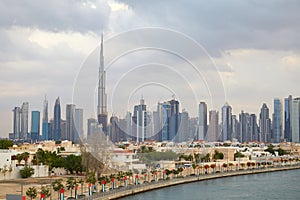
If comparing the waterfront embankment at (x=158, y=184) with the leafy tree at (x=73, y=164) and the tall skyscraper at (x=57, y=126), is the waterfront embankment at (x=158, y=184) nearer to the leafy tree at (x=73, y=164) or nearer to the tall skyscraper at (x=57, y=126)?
the leafy tree at (x=73, y=164)

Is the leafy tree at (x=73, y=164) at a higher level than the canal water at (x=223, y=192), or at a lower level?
higher

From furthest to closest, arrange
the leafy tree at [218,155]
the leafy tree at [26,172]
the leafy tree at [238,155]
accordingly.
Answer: the leafy tree at [238,155] < the leafy tree at [218,155] < the leafy tree at [26,172]

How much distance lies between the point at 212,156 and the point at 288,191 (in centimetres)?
1825

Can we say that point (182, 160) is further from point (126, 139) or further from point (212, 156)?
point (126, 139)

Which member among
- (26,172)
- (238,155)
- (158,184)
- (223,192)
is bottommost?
(223,192)

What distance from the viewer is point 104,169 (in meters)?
23.3

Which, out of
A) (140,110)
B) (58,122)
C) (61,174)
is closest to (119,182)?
(61,174)

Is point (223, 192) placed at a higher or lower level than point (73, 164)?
lower

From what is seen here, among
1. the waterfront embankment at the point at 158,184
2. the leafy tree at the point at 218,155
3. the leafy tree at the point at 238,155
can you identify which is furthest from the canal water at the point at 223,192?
the leafy tree at the point at 238,155

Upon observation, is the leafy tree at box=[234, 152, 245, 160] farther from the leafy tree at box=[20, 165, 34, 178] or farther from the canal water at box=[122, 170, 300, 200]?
the leafy tree at box=[20, 165, 34, 178]

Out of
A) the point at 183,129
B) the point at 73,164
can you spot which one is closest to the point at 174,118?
the point at 183,129

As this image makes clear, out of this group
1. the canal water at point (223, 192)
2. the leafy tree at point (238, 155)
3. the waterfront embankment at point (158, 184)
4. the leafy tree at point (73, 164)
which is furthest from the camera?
the leafy tree at point (238, 155)

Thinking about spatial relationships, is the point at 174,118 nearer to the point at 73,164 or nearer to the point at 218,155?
the point at 218,155

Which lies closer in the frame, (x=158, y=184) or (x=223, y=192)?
(x=223, y=192)
